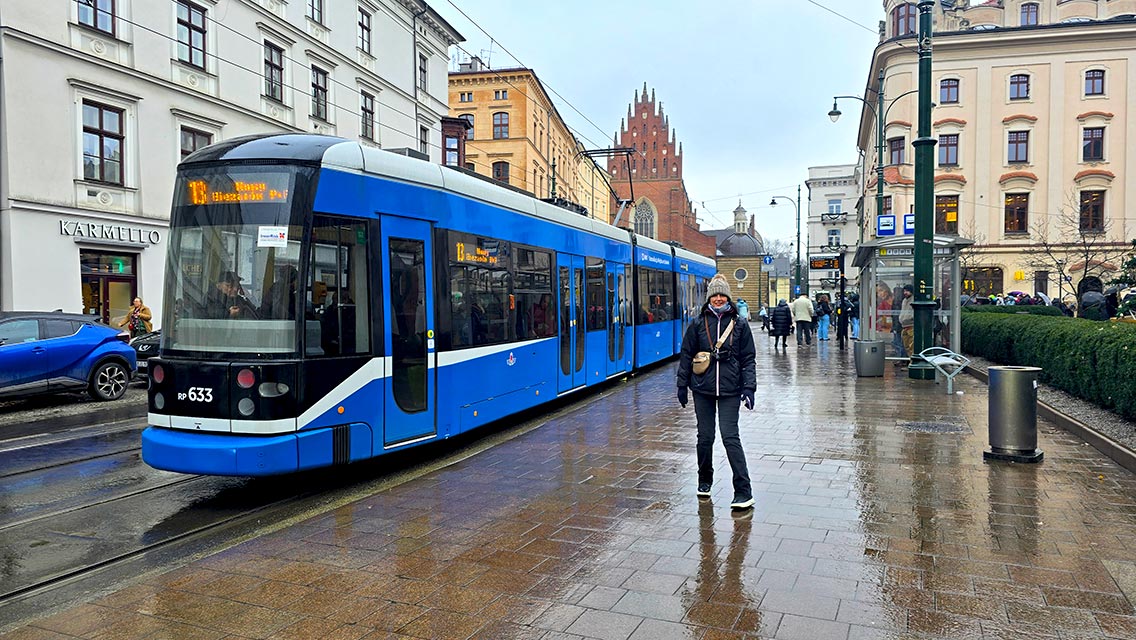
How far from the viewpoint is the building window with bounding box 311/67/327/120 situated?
2802 centimetres

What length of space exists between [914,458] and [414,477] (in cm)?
514

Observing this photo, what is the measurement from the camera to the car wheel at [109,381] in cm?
1419

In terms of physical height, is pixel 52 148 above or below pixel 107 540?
above

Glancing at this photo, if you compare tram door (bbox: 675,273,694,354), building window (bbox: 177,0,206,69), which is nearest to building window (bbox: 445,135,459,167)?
building window (bbox: 177,0,206,69)

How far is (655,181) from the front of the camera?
3698 inches

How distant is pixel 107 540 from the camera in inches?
236

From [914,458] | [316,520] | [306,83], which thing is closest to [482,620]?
[316,520]

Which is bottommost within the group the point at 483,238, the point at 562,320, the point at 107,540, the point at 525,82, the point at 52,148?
the point at 107,540

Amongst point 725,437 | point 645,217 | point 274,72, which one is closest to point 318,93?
point 274,72

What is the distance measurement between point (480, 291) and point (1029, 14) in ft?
170

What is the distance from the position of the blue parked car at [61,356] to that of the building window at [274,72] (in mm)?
13509

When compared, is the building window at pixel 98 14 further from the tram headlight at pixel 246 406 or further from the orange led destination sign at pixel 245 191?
the tram headlight at pixel 246 406

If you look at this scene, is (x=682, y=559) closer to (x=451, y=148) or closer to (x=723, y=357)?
(x=723, y=357)

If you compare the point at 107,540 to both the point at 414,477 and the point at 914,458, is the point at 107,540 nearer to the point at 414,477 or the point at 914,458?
the point at 414,477
